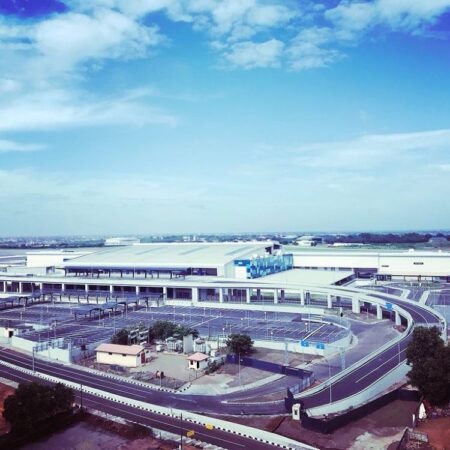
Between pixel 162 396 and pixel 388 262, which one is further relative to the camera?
pixel 388 262

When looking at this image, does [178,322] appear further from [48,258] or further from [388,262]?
[48,258]

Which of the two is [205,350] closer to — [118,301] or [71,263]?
[118,301]

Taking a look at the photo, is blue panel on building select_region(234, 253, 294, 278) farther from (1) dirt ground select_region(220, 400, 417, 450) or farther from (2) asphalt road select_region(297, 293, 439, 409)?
(1) dirt ground select_region(220, 400, 417, 450)

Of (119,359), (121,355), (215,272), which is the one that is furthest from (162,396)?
(215,272)

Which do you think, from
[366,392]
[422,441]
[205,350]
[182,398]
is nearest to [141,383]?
[182,398]

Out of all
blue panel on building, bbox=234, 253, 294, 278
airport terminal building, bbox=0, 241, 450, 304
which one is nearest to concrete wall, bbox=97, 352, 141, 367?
airport terminal building, bbox=0, 241, 450, 304

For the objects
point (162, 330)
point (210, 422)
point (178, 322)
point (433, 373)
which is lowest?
point (210, 422)

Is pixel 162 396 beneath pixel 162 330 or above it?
beneath
